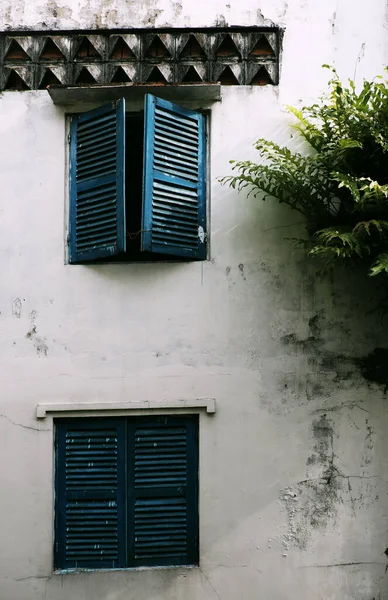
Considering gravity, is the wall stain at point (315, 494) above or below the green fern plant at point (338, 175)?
below

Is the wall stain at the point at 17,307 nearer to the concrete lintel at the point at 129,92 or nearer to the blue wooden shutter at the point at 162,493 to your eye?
the blue wooden shutter at the point at 162,493

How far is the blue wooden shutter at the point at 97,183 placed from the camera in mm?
5418

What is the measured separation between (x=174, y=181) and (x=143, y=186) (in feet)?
1.01

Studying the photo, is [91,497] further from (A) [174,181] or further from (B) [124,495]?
(A) [174,181]

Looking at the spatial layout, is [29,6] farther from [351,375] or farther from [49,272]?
[351,375]

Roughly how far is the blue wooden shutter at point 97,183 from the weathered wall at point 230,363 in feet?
Result: 0.46

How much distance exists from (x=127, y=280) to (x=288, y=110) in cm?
204

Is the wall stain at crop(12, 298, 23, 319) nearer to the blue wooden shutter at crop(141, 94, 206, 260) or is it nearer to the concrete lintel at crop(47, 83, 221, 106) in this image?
the blue wooden shutter at crop(141, 94, 206, 260)

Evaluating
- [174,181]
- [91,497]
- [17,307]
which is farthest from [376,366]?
[17,307]

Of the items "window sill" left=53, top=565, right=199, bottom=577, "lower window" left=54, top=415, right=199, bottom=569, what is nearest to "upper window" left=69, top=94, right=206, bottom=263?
"lower window" left=54, top=415, right=199, bottom=569

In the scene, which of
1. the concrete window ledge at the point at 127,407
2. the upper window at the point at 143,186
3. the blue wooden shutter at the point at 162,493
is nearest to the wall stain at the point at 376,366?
the concrete window ledge at the point at 127,407

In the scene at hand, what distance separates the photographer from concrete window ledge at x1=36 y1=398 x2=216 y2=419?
17.7 ft

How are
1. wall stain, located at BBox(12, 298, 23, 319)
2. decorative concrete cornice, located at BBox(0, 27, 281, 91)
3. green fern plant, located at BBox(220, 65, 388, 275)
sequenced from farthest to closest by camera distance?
decorative concrete cornice, located at BBox(0, 27, 281, 91)
wall stain, located at BBox(12, 298, 23, 319)
green fern plant, located at BBox(220, 65, 388, 275)

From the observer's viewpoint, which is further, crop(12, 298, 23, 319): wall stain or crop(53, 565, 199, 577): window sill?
crop(12, 298, 23, 319): wall stain
